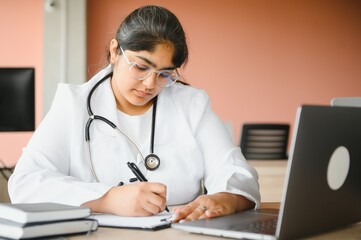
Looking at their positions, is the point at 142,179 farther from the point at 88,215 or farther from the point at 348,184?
the point at 348,184

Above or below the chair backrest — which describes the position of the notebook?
above

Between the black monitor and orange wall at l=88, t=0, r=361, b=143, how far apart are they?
288 cm

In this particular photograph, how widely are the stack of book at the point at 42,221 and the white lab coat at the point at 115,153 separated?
351mm

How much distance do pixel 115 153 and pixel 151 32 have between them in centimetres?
42

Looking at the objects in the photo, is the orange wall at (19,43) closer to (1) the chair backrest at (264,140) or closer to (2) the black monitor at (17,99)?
(1) the chair backrest at (264,140)

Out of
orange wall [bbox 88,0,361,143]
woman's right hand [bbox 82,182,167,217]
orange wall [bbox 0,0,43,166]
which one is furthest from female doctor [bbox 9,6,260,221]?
orange wall [bbox 88,0,361,143]

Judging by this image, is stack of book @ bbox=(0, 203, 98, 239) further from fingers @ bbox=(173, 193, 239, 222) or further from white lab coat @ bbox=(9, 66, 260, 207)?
white lab coat @ bbox=(9, 66, 260, 207)

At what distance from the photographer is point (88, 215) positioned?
5.16 feet

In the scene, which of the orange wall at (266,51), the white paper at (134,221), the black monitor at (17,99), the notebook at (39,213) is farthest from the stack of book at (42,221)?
the orange wall at (266,51)

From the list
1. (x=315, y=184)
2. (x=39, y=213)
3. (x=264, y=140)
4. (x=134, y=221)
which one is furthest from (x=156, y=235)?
(x=264, y=140)

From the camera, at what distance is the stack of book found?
4.75 ft

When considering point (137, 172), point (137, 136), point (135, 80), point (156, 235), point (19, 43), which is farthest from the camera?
point (19, 43)

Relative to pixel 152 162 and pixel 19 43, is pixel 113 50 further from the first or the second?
pixel 19 43

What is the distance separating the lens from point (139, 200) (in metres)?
1.79
